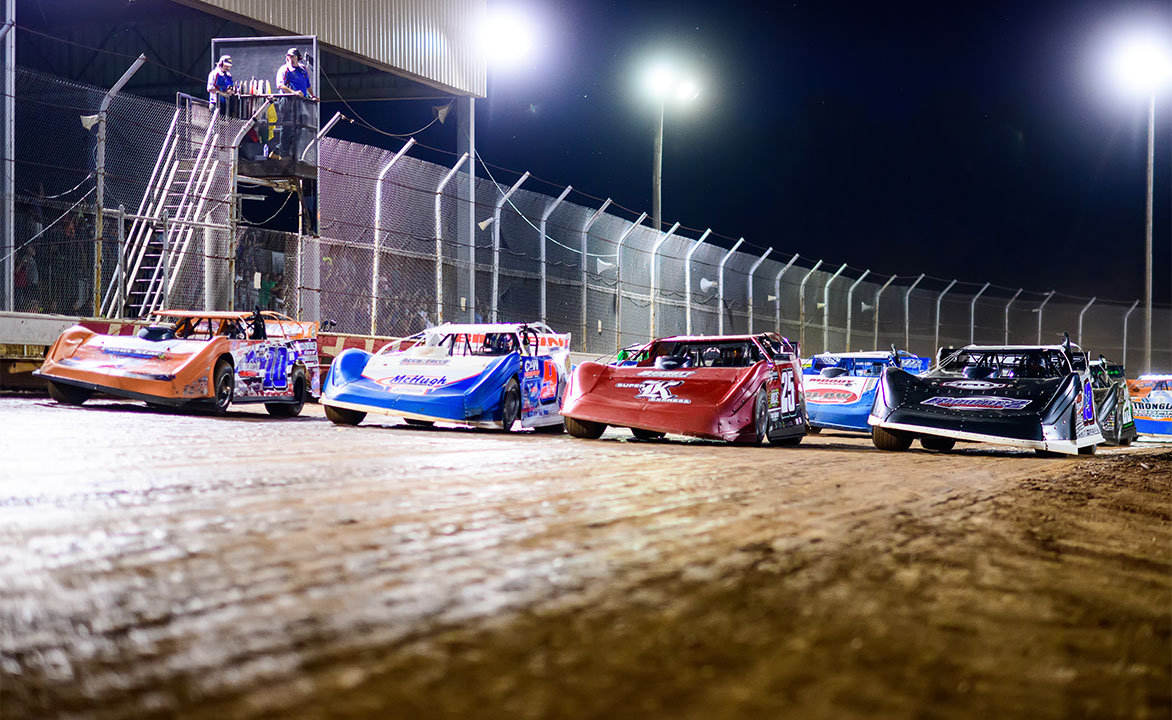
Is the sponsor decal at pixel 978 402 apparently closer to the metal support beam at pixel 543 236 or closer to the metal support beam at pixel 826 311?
the metal support beam at pixel 543 236

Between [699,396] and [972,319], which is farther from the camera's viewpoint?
[972,319]

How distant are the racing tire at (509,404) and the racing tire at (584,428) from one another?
698 millimetres

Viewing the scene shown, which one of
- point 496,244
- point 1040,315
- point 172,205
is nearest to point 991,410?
point 496,244

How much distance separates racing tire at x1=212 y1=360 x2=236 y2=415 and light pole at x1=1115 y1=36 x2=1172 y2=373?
2337cm

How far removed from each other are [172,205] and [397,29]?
1019 cm

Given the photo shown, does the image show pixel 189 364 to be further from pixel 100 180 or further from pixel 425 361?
pixel 100 180

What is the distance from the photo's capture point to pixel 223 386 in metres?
11.6

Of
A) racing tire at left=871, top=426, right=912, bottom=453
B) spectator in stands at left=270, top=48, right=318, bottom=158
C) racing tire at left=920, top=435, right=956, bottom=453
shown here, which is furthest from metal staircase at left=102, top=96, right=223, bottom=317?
racing tire at left=920, top=435, right=956, bottom=453

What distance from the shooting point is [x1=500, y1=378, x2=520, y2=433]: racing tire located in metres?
10.6

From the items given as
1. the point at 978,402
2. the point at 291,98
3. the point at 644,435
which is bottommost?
the point at 644,435

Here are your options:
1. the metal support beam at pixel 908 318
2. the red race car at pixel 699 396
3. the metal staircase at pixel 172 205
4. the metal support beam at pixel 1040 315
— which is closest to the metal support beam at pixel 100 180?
the metal staircase at pixel 172 205

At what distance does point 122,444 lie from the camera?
6.82 meters

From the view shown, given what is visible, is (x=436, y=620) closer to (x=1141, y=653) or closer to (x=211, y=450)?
(x=1141, y=653)

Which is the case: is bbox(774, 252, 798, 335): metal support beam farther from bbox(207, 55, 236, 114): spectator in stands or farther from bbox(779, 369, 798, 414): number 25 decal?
bbox(779, 369, 798, 414): number 25 decal
